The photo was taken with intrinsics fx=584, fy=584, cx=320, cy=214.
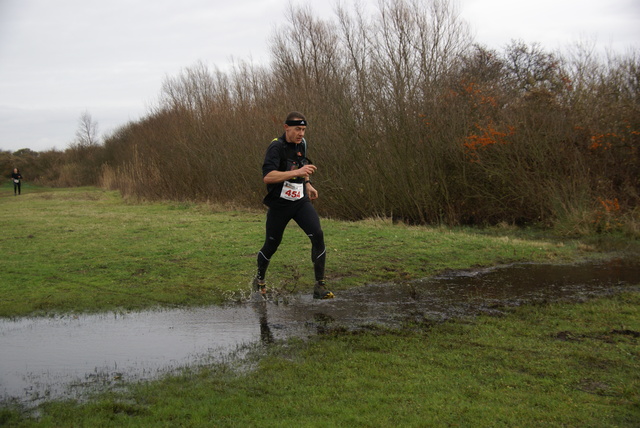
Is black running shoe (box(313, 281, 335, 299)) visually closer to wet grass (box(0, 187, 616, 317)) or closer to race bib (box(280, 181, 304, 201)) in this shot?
wet grass (box(0, 187, 616, 317))

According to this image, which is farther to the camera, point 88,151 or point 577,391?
point 88,151

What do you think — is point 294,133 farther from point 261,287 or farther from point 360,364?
point 360,364

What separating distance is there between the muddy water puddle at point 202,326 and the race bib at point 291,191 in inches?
55.0

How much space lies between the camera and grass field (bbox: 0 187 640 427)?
3.96 meters

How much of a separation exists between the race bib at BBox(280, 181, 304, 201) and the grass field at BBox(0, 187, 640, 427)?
1641 millimetres

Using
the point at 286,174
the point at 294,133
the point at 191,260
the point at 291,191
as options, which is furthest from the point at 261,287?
the point at 191,260

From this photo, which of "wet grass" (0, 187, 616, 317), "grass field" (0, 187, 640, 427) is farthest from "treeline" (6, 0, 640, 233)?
"grass field" (0, 187, 640, 427)

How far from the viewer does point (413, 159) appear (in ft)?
62.7

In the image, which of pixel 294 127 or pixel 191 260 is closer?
pixel 294 127

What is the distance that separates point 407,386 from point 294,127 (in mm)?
3807

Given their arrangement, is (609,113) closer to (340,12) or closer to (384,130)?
(384,130)

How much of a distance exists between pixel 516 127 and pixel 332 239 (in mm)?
8095

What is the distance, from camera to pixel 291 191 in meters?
7.35

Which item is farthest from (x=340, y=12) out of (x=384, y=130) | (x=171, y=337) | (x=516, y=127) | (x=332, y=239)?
(x=171, y=337)
